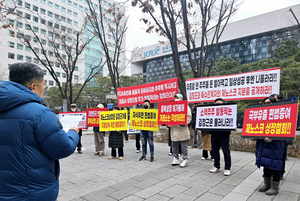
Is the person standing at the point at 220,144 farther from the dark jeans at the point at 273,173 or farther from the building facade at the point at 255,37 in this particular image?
the building facade at the point at 255,37

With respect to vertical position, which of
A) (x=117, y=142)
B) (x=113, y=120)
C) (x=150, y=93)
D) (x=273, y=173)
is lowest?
(x=117, y=142)

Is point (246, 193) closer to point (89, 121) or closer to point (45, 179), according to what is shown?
point (45, 179)

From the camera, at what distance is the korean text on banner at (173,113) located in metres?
5.55

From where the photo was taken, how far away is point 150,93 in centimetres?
746

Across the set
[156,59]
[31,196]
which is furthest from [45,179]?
[156,59]

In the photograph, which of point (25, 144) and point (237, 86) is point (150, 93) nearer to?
point (237, 86)

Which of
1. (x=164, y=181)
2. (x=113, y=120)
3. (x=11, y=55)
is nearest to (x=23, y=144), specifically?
(x=164, y=181)

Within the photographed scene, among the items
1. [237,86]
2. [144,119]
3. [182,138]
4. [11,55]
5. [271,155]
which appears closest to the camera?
[271,155]

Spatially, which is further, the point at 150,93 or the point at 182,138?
the point at 150,93

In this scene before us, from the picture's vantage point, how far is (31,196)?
1.43 meters

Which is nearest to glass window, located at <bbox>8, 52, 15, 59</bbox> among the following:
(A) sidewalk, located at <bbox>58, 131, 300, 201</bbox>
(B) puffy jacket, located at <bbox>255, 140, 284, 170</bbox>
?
(A) sidewalk, located at <bbox>58, 131, 300, 201</bbox>

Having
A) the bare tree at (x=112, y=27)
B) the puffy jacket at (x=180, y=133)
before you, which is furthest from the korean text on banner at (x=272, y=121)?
the bare tree at (x=112, y=27)

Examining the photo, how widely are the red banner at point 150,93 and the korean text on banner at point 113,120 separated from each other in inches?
46.0

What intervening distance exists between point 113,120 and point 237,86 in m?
4.15
